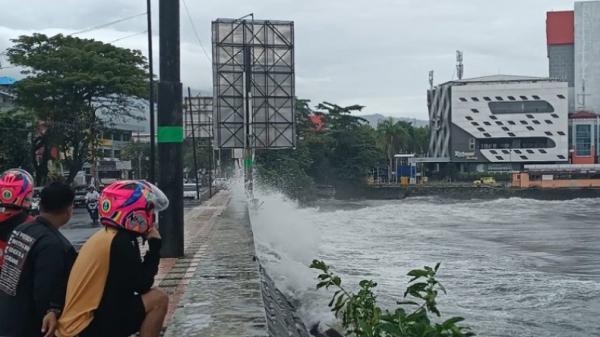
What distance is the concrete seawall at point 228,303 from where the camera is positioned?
15.9 feet

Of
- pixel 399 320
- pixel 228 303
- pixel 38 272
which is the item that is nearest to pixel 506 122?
pixel 228 303

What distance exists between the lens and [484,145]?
246 ft

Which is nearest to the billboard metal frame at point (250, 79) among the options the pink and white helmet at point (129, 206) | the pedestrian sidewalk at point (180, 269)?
the pedestrian sidewalk at point (180, 269)

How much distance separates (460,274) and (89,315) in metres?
13.9

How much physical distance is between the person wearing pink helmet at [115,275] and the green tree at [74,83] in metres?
27.4

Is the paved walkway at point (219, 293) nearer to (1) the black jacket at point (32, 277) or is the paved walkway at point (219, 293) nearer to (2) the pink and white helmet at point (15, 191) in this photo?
(1) the black jacket at point (32, 277)

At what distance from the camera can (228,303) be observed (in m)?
5.77

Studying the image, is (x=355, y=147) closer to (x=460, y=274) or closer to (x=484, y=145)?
(x=484, y=145)

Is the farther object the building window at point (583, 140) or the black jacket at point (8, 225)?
the building window at point (583, 140)

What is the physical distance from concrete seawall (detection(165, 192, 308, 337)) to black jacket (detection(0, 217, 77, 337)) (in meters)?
1.14

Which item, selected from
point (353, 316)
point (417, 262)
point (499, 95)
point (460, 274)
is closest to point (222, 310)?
point (353, 316)

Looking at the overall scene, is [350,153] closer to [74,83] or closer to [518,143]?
[518,143]

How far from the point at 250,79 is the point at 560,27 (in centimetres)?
7146

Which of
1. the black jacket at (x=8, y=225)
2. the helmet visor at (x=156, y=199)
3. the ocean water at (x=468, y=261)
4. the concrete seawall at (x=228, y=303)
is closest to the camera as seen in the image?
the helmet visor at (x=156, y=199)
